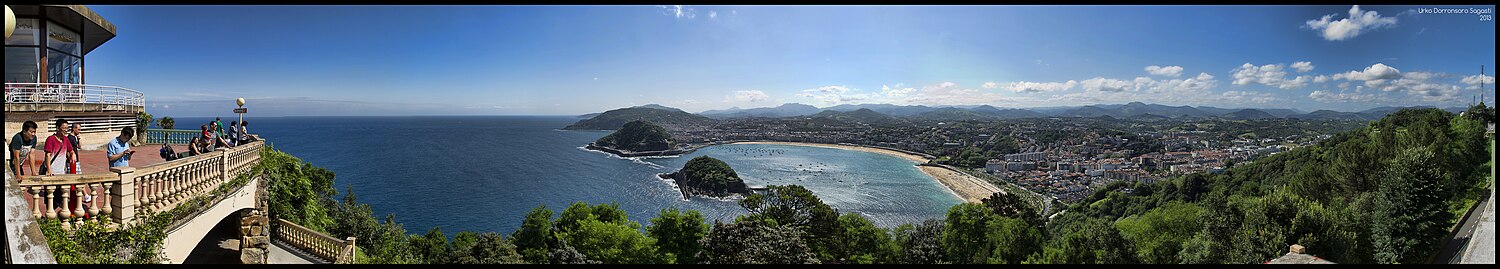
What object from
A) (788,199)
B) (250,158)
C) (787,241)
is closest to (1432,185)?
(787,241)

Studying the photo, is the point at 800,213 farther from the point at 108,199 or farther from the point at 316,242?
the point at 108,199

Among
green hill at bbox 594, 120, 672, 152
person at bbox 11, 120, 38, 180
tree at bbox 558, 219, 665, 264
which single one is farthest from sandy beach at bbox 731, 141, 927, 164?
person at bbox 11, 120, 38, 180

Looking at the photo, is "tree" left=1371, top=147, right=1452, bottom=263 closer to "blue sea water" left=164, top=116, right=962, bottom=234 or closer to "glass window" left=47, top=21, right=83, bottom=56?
"glass window" left=47, top=21, right=83, bottom=56

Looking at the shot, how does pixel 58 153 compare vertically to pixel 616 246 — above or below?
above

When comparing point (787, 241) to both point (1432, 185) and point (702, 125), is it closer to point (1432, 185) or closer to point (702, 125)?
point (1432, 185)

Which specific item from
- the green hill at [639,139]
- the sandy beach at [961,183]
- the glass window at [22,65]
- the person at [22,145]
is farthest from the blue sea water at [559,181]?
the person at [22,145]

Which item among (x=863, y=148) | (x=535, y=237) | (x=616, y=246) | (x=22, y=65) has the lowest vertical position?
(x=863, y=148)

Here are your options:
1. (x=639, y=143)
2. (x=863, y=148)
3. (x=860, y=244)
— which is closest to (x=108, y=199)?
(x=860, y=244)
